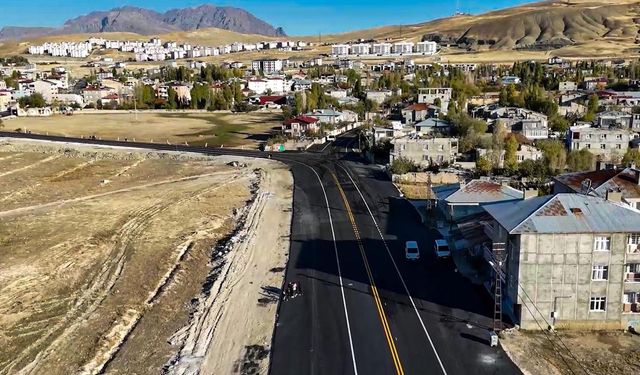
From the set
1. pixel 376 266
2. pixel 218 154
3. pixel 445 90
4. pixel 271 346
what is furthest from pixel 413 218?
pixel 445 90

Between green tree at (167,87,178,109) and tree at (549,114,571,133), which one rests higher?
green tree at (167,87,178,109)

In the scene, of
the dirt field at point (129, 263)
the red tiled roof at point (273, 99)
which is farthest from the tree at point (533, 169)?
the red tiled roof at point (273, 99)

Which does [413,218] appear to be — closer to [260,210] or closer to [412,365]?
[260,210]

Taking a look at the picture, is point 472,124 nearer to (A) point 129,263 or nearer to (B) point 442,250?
(B) point 442,250

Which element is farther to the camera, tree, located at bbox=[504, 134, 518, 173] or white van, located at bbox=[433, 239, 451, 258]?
tree, located at bbox=[504, 134, 518, 173]

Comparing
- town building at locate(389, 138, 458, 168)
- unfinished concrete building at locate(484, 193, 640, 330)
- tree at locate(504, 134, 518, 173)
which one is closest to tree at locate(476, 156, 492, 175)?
tree at locate(504, 134, 518, 173)

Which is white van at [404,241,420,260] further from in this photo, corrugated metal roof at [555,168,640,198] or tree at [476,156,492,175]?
tree at [476,156,492,175]

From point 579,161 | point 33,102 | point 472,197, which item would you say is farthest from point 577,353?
point 33,102

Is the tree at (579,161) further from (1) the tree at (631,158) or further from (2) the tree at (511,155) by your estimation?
(2) the tree at (511,155)
